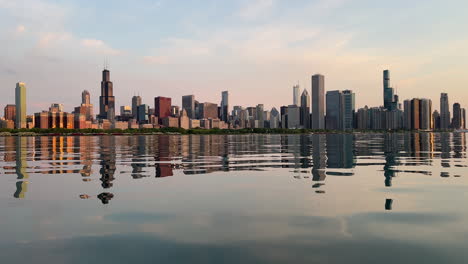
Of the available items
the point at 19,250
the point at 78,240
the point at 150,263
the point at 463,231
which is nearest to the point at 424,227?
the point at 463,231

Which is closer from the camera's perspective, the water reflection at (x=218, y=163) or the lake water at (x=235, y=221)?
the lake water at (x=235, y=221)

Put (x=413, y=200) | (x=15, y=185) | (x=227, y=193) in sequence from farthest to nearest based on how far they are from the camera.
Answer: (x=15, y=185) → (x=227, y=193) → (x=413, y=200)

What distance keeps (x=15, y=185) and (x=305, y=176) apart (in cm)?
2234

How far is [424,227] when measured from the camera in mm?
14797

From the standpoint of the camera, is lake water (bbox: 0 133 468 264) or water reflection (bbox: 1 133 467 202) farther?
water reflection (bbox: 1 133 467 202)

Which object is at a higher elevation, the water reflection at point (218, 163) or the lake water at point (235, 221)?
the water reflection at point (218, 163)

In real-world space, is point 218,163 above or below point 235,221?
above

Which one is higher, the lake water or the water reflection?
the water reflection

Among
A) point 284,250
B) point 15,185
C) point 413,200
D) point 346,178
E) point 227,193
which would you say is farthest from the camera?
point 346,178

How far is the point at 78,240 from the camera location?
13164 mm

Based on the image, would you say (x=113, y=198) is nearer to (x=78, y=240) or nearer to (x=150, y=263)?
(x=78, y=240)

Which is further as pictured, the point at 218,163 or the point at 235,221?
the point at 218,163

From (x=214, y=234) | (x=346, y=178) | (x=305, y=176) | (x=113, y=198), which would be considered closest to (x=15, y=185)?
(x=113, y=198)

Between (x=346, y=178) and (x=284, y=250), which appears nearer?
(x=284, y=250)
